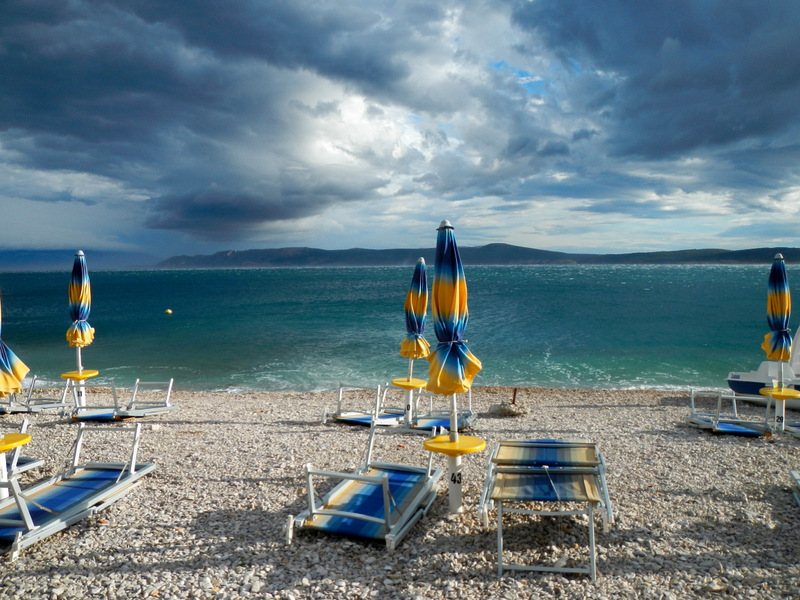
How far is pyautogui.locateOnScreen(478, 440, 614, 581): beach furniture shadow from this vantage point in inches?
176

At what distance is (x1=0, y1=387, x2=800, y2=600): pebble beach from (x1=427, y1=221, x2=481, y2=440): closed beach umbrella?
1555mm

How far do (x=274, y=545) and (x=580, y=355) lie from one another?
2265 centimetres

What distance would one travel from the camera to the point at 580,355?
25.1 metres

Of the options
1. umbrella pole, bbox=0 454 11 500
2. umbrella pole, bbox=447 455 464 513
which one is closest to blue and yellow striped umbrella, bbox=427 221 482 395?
umbrella pole, bbox=447 455 464 513

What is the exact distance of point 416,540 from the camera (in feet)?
16.3

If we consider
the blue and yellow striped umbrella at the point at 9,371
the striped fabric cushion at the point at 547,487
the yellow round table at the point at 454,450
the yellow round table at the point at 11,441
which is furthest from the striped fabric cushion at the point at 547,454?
the blue and yellow striped umbrella at the point at 9,371

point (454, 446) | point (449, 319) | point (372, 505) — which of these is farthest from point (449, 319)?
point (372, 505)

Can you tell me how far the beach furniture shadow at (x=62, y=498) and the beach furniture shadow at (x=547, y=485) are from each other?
412cm

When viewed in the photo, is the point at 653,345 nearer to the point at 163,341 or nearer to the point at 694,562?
the point at 694,562

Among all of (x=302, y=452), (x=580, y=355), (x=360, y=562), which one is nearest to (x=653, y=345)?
(x=580, y=355)

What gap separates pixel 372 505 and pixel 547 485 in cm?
185

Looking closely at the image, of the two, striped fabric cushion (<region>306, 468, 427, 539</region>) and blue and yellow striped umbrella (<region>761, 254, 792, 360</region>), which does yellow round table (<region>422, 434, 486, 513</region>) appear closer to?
striped fabric cushion (<region>306, 468, 427, 539</region>)

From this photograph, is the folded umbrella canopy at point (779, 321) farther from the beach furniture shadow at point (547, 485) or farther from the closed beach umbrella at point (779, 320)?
the beach furniture shadow at point (547, 485)

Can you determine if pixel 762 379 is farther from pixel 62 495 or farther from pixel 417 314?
pixel 62 495
